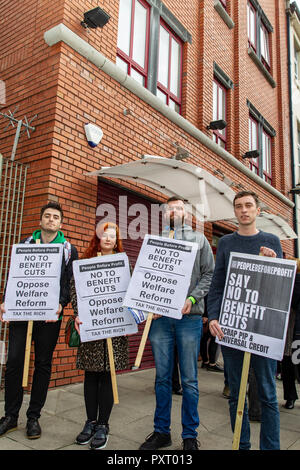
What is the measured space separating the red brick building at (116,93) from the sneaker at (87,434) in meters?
1.62

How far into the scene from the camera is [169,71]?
26.6 ft

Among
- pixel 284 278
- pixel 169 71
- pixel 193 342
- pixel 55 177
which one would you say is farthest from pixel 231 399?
pixel 169 71

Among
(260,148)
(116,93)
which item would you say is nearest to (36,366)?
(116,93)

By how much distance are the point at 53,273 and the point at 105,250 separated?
0.51 metres

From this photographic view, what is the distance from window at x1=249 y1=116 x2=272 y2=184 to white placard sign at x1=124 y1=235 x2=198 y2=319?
30.3ft

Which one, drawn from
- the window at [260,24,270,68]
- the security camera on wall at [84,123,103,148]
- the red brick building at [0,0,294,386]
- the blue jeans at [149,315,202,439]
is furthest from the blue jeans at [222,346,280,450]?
the window at [260,24,270,68]

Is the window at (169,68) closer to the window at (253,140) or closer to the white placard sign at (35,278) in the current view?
the window at (253,140)

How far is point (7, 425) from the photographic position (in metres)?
3.10

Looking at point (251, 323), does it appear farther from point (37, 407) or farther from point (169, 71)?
point (169, 71)

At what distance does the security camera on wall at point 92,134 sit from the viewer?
5.32 metres

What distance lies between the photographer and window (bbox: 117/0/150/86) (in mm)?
6816

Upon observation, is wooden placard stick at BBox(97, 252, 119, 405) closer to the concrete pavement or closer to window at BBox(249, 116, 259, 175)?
the concrete pavement

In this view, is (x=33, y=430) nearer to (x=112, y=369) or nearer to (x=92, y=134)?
(x=112, y=369)

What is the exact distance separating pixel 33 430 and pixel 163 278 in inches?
66.4
